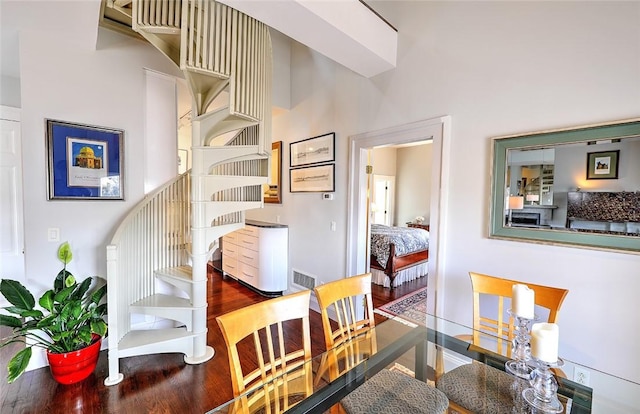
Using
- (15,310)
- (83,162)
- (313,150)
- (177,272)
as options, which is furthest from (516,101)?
(15,310)

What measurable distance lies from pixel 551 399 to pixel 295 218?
9.93 ft

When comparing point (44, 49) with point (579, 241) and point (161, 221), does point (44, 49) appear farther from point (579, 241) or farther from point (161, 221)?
point (579, 241)

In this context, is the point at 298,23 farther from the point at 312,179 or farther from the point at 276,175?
the point at 276,175

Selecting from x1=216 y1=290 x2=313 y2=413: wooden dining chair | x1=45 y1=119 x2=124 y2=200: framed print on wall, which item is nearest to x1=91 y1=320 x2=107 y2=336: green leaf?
x1=45 y1=119 x2=124 y2=200: framed print on wall

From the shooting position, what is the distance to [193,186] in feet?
7.54

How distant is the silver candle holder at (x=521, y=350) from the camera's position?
4.03 feet

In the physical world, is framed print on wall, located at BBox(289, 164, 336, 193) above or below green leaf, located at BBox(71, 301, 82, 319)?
above

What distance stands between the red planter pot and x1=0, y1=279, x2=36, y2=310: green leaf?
1.24 ft

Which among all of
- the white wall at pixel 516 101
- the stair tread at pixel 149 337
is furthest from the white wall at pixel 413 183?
the stair tread at pixel 149 337

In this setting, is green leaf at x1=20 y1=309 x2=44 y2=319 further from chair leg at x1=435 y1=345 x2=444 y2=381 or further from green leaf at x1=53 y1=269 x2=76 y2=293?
chair leg at x1=435 y1=345 x2=444 y2=381

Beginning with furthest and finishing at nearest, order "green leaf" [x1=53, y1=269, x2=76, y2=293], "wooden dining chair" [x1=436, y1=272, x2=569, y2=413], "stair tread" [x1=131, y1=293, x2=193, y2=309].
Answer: "stair tread" [x1=131, y1=293, x2=193, y2=309], "green leaf" [x1=53, y1=269, x2=76, y2=293], "wooden dining chair" [x1=436, y1=272, x2=569, y2=413]

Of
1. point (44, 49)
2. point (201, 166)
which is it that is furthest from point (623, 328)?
point (44, 49)

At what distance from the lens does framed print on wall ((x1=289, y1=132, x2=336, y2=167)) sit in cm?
322

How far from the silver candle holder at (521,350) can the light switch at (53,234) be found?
3153mm
